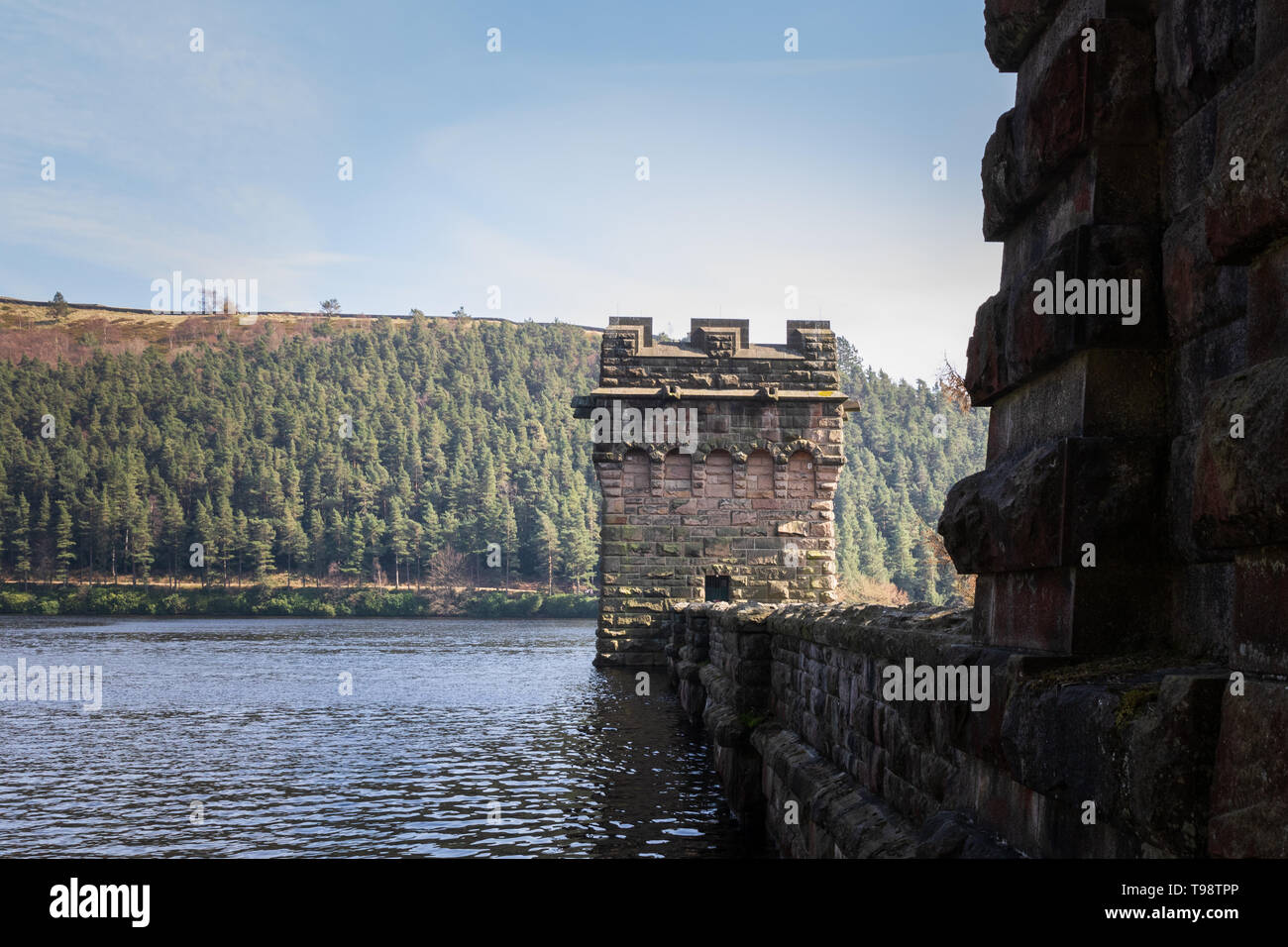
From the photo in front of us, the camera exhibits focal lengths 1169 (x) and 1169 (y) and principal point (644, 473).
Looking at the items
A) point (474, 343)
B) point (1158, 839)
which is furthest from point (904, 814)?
point (474, 343)

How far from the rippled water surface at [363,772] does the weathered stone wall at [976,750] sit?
182cm

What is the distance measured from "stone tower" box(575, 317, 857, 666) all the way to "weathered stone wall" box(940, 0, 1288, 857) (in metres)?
21.3

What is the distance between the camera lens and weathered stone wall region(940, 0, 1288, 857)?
241 cm

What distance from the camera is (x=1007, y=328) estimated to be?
3.93m

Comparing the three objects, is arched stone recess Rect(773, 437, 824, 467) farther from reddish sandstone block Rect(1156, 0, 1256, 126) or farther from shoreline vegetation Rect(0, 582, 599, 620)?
shoreline vegetation Rect(0, 582, 599, 620)

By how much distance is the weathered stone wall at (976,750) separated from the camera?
2.55m

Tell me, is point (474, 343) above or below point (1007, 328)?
above

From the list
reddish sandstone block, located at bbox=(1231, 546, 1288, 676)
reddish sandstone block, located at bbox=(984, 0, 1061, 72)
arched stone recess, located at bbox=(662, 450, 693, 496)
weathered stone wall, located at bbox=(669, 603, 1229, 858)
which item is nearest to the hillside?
arched stone recess, located at bbox=(662, 450, 693, 496)

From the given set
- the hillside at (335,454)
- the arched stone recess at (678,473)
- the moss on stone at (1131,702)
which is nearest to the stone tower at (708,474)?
the arched stone recess at (678,473)

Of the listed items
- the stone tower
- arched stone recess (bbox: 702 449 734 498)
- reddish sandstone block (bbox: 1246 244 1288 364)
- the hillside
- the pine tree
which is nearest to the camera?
reddish sandstone block (bbox: 1246 244 1288 364)

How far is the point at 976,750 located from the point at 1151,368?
133 cm

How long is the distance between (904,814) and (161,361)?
16980 centimetres

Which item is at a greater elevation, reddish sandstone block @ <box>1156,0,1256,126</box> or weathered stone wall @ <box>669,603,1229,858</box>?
reddish sandstone block @ <box>1156,0,1256,126</box>

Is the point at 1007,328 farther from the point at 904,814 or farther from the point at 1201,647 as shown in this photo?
the point at 904,814
